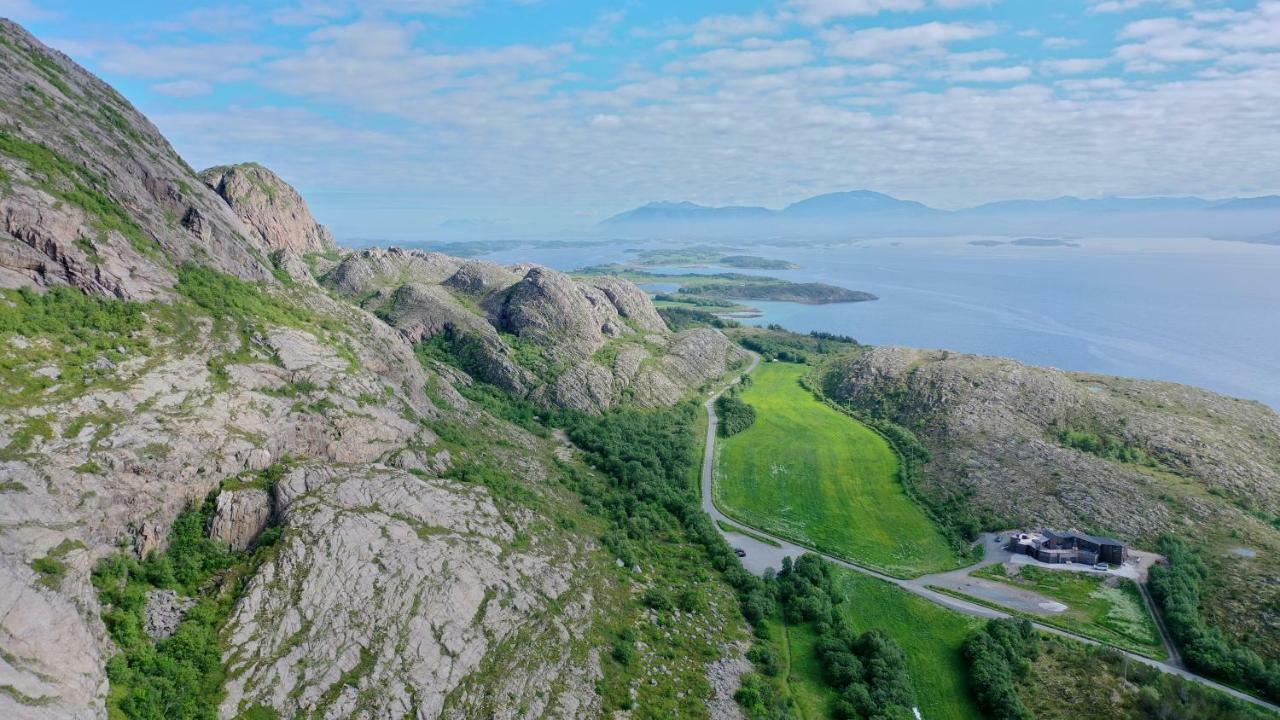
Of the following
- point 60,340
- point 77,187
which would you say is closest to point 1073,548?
point 60,340

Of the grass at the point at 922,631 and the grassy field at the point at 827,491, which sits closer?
the grass at the point at 922,631

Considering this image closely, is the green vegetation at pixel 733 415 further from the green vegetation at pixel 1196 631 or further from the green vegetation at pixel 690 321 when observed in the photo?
the green vegetation at pixel 1196 631

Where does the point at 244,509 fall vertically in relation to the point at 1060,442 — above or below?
above

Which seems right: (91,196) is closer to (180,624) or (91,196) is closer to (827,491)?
(180,624)

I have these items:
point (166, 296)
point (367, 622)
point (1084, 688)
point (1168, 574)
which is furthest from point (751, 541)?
point (166, 296)

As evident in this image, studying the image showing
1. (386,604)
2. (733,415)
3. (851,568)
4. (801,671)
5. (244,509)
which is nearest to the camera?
(386,604)

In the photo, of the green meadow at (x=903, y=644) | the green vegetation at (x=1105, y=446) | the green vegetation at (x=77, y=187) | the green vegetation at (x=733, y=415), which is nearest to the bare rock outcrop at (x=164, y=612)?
the green vegetation at (x=77, y=187)

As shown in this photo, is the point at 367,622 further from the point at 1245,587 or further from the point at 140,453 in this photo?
the point at 1245,587
